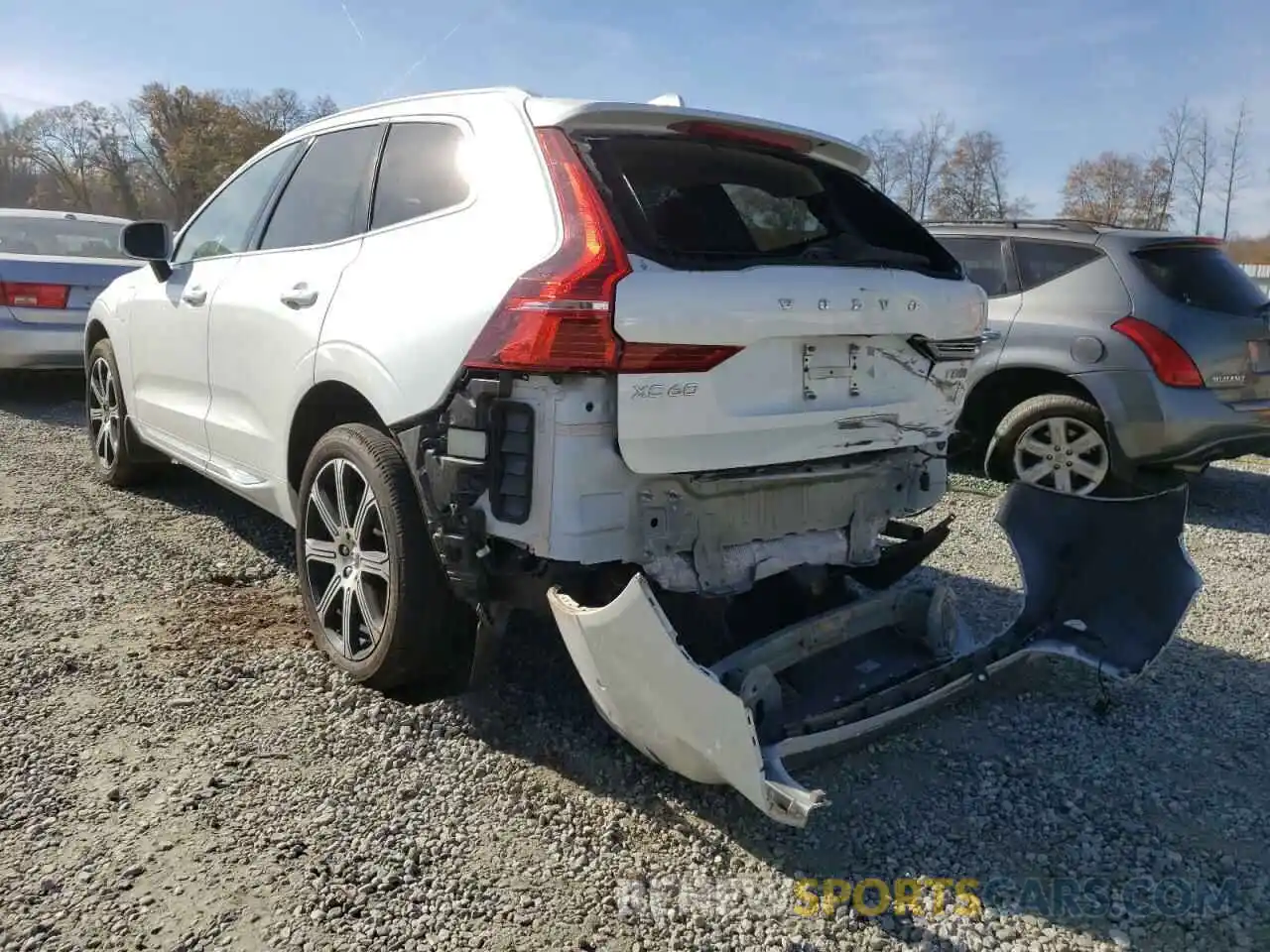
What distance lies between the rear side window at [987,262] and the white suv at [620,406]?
10.8 ft

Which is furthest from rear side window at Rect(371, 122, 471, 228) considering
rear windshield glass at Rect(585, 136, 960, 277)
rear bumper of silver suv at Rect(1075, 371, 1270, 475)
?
rear bumper of silver suv at Rect(1075, 371, 1270, 475)

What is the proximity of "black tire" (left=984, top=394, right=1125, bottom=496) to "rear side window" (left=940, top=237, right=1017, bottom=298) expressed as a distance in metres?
0.80

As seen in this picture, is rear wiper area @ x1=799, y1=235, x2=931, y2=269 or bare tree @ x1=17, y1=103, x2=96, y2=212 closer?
rear wiper area @ x1=799, y1=235, x2=931, y2=269

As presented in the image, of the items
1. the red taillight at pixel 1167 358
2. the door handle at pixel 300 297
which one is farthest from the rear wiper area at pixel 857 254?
the red taillight at pixel 1167 358

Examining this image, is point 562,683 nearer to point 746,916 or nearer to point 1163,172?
point 746,916

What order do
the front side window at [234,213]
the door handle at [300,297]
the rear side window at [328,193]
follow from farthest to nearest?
1. the front side window at [234,213]
2. the rear side window at [328,193]
3. the door handle at [300,297]

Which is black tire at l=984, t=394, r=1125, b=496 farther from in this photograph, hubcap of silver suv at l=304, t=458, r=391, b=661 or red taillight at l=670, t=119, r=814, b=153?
hubcap of silver suv at l=304, t=458, r=391, b=661

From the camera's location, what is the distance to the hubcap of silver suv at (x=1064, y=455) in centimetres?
596

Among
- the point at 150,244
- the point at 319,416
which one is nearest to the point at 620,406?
the point at 319,416

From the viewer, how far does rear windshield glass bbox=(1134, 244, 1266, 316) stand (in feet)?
18.7

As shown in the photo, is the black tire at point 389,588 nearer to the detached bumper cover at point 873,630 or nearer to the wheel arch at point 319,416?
the wheel arch at point 319,416

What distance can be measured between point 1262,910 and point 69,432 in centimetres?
780

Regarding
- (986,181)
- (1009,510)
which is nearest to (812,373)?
(1009,510)

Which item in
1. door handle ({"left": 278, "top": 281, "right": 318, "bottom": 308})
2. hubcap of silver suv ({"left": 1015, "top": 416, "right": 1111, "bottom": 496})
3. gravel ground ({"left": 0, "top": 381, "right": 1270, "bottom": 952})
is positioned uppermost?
door handle ({"left": 278, "top": 281, "right": 318, "bottom": 308})
